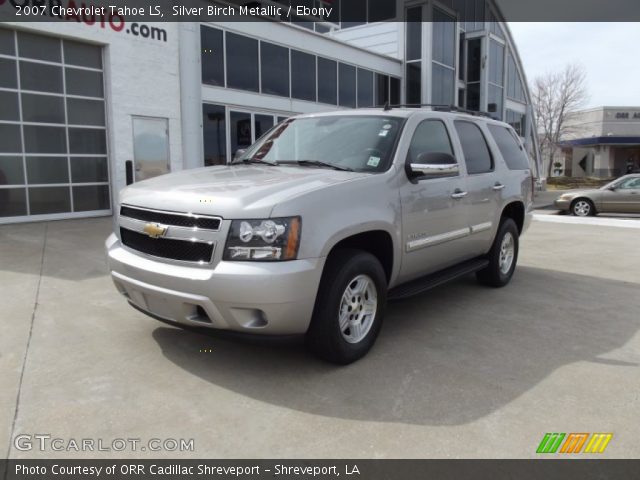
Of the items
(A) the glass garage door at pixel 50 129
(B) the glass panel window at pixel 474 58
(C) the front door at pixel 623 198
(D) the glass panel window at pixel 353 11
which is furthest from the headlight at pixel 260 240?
(B) the glass panel window at pixel 474 58

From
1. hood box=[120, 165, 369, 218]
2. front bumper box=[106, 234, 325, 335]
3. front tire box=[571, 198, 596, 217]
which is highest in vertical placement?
hood box=[120, 165, 369, 218]

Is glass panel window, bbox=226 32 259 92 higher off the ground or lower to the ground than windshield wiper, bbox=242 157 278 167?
higher

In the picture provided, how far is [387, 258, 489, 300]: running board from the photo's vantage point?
174 inches

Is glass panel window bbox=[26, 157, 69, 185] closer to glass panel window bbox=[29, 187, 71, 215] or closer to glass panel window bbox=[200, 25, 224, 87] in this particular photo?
glass panel window bbox=[29, 187, 71, 215]

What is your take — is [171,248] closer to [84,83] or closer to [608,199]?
[84,83]

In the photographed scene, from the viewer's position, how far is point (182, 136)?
1390 centimetres

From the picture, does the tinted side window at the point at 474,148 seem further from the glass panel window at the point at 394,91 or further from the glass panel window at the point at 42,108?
the glass panel window at the point at 394,91

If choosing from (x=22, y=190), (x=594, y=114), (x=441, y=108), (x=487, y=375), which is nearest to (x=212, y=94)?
(x=22, y=190)

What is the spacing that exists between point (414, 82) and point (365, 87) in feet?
11.9

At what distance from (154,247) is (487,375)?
8.13ft

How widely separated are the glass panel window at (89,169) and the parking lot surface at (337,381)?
7.10 meters

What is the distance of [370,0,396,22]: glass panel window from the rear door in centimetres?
2106

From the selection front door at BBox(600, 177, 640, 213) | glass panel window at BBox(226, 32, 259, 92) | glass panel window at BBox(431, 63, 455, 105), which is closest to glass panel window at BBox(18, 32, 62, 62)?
glass panel window at BBox(226, 32, 259, 92)

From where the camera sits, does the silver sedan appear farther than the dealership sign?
Yes
